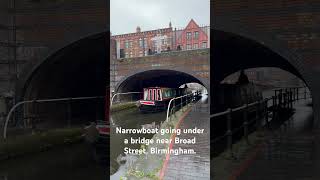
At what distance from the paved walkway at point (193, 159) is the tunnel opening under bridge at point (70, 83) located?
739 cm

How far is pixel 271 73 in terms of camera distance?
27922 mm

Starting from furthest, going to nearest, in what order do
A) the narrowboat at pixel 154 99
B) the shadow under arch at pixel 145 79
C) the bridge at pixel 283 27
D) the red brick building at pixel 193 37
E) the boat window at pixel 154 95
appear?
the bridge at pixel 283 27 → the boat window at pixel 154 95 → the narrowboat at pixel 154 99 → the shadow under arch at pixel 145 79 → the red brick building at pixel 193 37

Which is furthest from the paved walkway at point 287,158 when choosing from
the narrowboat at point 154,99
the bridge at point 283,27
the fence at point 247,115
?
the narrowboat at point 154,99

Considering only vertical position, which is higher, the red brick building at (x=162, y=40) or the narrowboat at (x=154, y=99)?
the red brick building at (x=162, y=40)

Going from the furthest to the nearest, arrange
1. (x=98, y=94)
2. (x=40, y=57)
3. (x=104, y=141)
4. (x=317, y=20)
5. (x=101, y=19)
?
(x=98, y=94), (x=40, y=57), (x=101, y=19), (x=317, y=20), (x=104, y=141)

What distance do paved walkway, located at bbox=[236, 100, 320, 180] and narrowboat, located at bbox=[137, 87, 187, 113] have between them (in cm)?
216

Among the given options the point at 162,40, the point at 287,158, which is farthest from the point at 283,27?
the point at 162,40

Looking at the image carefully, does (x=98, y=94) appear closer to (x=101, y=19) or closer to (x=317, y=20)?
(x=101, y=19)

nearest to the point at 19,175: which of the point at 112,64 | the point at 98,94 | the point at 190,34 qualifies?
the point at 112,64

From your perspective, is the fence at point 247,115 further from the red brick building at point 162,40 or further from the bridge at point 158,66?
the red brick building at point 162,40

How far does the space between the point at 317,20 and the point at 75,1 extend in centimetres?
783

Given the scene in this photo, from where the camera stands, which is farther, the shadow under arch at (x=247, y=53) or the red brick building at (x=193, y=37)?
the shadow under arch at (x=247, y=53)

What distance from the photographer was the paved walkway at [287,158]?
782cm

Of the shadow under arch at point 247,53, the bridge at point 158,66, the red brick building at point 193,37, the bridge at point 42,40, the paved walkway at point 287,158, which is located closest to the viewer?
the red brick building at point 193,37
